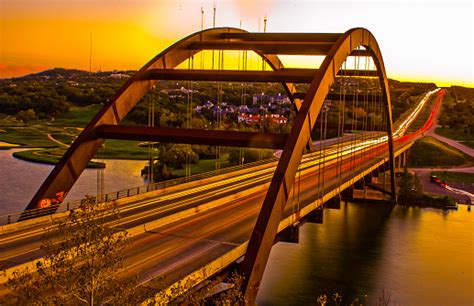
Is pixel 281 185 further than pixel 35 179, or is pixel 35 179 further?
pixel 35 179

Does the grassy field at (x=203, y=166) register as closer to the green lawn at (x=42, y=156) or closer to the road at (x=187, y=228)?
the green lawn at (x=42, y=156)

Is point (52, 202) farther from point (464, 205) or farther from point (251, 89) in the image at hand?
point (251, 89)

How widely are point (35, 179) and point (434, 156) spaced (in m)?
65.5

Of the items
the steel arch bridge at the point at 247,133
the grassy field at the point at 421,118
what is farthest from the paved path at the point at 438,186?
the grassy field at the point at 421,118

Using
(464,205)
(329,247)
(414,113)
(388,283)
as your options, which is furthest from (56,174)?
(414,113)

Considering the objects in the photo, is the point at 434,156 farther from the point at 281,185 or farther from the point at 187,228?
the point at 281,185

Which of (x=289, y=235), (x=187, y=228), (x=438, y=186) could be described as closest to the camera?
(x=187, y=228)

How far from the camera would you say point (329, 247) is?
40000mm

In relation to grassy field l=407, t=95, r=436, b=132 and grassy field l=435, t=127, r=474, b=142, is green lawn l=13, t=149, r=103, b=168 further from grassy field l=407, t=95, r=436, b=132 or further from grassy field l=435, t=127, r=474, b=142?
grassy field l=435, t=127, r=474, b=142

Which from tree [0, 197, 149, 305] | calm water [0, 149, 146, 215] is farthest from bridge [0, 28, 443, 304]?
calm water [0, 149, 146, 215]

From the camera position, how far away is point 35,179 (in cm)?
5750

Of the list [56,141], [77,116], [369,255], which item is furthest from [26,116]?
[369,255]

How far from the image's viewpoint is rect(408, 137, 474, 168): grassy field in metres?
95.7

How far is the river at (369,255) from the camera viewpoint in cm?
3017
